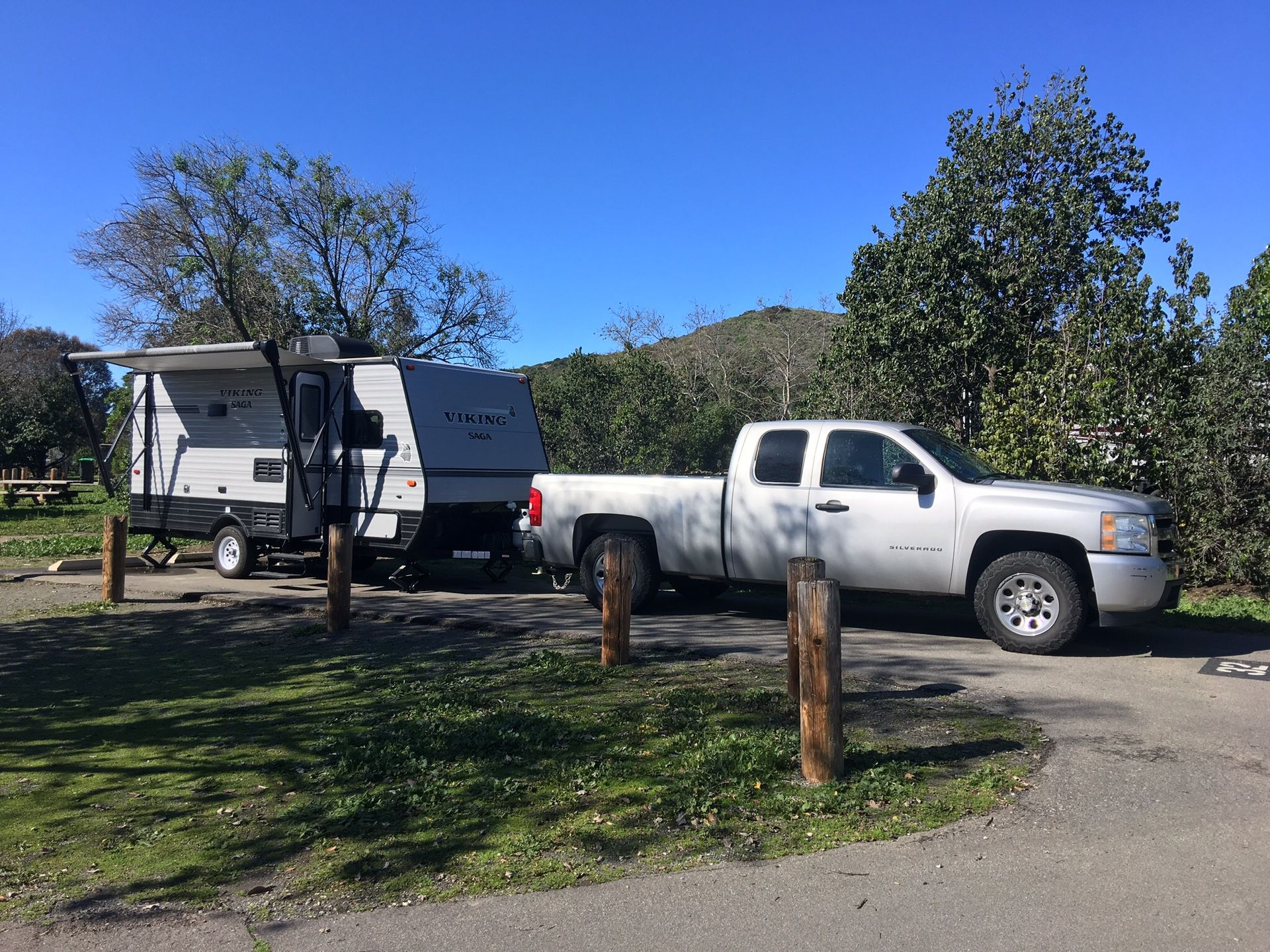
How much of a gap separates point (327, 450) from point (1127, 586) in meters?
9.57

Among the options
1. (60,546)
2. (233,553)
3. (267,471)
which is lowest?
(60,546)

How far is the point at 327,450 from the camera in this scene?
42.8 feet

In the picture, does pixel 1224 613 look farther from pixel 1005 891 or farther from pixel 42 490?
pixel 42 490

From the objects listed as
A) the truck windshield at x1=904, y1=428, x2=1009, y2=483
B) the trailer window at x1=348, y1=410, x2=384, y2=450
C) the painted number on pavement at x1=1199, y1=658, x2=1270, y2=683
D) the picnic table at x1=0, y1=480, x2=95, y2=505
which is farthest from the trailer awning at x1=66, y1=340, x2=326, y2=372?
the picnic table at x1=0, y1=480, x2=95, y2=505

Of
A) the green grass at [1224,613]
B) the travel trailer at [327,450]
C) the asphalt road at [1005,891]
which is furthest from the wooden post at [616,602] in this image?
the green grass at [1224,613]

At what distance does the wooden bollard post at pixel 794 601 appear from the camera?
233 inches

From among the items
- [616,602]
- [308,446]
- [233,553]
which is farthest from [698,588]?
[233,553]

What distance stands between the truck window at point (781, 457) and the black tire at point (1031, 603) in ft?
6.43

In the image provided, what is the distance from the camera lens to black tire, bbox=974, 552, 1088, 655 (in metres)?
8.11

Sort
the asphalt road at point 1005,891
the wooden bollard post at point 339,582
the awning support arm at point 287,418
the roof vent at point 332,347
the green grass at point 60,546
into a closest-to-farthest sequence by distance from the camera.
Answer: the asphalt road at point 1005,891
the wooden bollard post at point 339,582
the awning support arm at point 287,418
the roof vent at point 332,347
the green grass at point 60,546

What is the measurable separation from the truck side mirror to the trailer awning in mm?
7748

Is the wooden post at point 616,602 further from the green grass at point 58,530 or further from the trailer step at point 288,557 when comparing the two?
the green grass at point 58,530

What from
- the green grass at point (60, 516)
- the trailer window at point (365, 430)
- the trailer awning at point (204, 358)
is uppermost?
the trailer awning at point (204, 358)

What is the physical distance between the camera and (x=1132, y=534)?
26.3ft
